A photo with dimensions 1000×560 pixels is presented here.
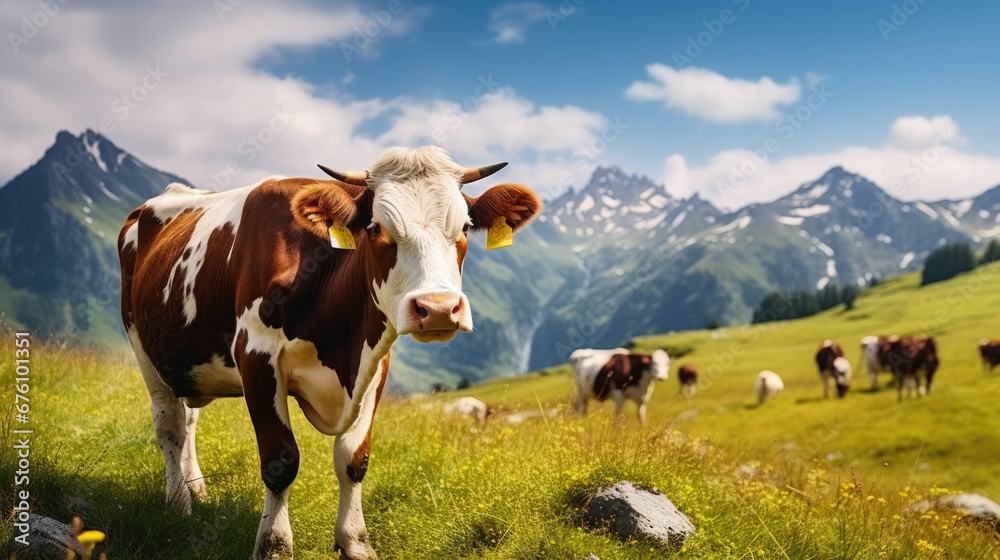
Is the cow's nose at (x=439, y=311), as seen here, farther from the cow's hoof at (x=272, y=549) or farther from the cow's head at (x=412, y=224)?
the cow's hoof at (x=272, y=549)

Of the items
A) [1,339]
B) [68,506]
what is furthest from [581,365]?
[68,506]

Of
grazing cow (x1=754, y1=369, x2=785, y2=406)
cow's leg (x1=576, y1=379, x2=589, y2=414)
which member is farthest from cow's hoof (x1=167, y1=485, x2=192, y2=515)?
grazing cow (x1=754, y1=369, x2=785, y2=406)

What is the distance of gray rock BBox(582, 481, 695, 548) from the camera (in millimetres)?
6000

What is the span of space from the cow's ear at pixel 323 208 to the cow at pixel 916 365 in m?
45.0

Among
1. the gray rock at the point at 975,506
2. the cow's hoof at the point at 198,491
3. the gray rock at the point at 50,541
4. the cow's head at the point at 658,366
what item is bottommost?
the gray rock at the point at 975,506

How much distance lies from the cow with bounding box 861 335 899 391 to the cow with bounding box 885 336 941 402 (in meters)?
2.47

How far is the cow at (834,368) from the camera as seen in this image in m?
46.0

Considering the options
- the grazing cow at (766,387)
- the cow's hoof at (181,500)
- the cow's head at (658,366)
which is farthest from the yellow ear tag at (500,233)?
the grazing cow at (766,387)

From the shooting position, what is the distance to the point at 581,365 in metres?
29.5

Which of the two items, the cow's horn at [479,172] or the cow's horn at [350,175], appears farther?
the cow's horn at [479,172]

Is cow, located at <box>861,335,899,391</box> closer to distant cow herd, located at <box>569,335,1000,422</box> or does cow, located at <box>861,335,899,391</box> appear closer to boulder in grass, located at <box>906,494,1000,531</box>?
distant cow herd, located at <box>569,335,1000,422</box>

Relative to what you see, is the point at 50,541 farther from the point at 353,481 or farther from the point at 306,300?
the point at 306,300

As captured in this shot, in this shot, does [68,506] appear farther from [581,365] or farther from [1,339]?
[581,365]

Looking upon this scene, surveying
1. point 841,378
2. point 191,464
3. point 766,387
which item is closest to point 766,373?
point 766,387
